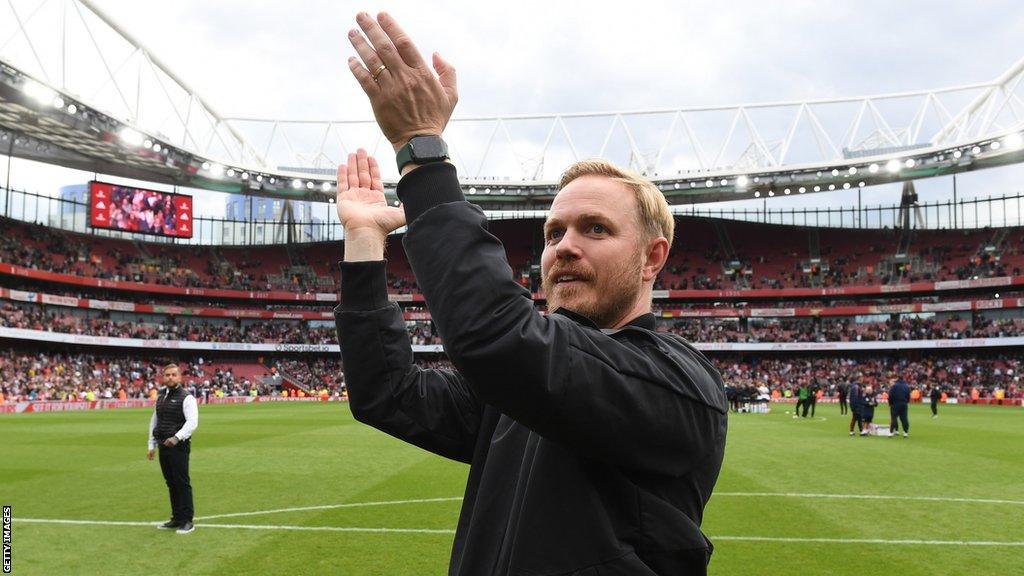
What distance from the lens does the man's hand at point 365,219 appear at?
2174mm

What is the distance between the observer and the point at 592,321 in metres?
1.88

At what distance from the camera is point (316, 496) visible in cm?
1229

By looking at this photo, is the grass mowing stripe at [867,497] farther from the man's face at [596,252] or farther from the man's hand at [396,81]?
the man's hand at [396,81]

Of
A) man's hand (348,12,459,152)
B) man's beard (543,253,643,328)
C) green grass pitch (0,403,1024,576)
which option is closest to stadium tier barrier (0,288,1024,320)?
green grass pitch (0,403,1024,576)

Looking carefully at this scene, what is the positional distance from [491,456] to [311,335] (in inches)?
2630

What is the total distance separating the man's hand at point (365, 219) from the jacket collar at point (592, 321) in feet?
1.82

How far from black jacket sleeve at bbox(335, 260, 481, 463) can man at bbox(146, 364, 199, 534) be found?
8.74 m

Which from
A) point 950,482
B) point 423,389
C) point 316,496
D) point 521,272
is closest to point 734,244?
point 521,272

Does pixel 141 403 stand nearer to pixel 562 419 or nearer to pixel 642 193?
pixel 642 193

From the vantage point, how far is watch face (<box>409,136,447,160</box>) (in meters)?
1.66

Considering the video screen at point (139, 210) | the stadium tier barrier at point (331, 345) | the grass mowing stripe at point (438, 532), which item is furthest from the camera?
the video screen at point (139, 210)

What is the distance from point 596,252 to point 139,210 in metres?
61.0

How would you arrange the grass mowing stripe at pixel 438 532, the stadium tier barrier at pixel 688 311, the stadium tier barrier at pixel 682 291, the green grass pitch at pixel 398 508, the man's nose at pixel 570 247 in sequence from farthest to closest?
the stadium tier barrier at pixel 682 291 → the stadium tier barrier at pixel 688 311 → the grass mowing stripe at pixel 438 532 → the green grass pitch at pixel 398 508 → the man's nose at pixel 570 247

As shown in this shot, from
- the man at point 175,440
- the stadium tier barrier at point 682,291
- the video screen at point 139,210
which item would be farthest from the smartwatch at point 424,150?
the video screen at point 139,210
